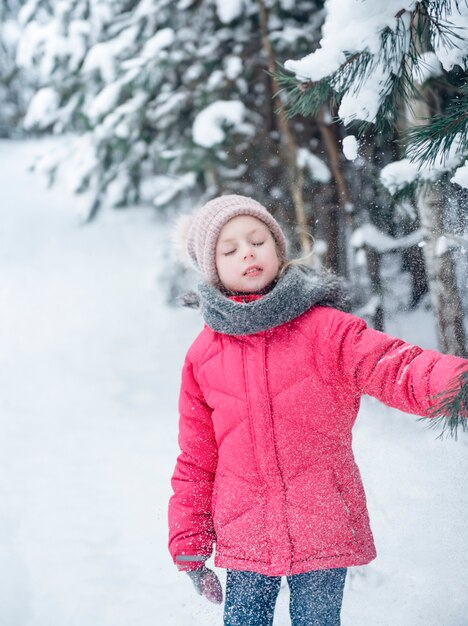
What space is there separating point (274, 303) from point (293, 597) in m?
0.97

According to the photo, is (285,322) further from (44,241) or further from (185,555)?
(44,241)

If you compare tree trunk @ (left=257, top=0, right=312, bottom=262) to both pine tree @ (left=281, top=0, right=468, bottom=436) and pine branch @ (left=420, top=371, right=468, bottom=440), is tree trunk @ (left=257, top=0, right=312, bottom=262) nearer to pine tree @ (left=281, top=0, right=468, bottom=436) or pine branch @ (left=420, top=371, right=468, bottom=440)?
pine tree @ (left=281, top=0, right=468, bottom=436)

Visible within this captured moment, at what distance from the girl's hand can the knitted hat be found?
3.37 feet

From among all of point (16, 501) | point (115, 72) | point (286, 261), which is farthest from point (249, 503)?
point (115, 72)

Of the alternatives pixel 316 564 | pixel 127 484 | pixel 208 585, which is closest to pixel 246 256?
pixel 316 564

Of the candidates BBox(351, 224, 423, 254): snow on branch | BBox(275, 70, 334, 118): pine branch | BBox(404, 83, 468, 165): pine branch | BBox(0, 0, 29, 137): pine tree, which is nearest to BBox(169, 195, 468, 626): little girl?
BBox(275, 70, 334, 118): pine branch

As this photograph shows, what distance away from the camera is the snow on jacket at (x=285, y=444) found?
5.85 feet

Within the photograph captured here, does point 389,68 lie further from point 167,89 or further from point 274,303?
point 167,89

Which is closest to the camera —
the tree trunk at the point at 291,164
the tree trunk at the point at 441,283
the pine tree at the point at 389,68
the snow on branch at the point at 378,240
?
the pine tree at the point at 389,68

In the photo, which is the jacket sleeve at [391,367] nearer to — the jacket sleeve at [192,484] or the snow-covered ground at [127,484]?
the snow-covered ground at [127,484]

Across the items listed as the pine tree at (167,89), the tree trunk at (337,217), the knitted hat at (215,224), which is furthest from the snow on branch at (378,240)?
the knitted hat at (215,224)

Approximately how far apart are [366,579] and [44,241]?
9165mm

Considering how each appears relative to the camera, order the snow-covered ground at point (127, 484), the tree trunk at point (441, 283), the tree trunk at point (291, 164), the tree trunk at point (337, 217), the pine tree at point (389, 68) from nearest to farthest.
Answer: the pine tree at point (389, 68) → the snow-covered ground at point (127, 484) → the tree trunk at point (441, 283) → the tree trunk at point (337, 217) → the tree trunk at point (291, 164)

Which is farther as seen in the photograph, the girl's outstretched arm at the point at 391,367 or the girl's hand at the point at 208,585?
the girl's hand at the point at 208,585
